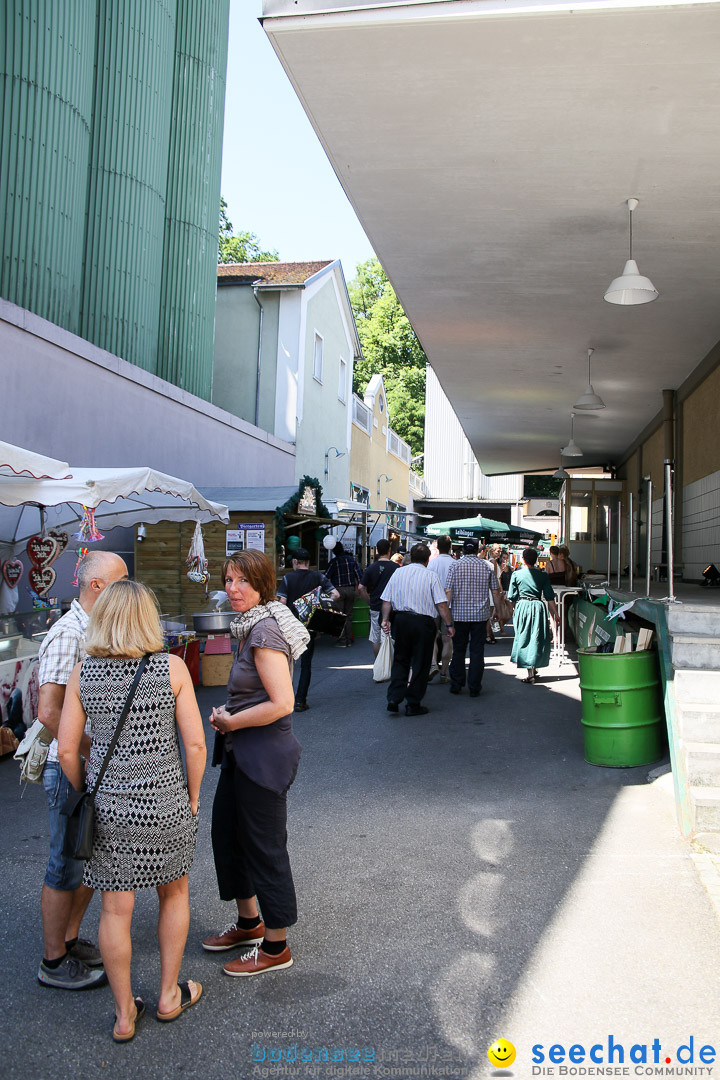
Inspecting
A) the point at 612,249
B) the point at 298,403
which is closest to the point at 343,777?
the point at 612,249

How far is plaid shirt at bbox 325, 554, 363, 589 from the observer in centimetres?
1480

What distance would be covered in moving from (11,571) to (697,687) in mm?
6731

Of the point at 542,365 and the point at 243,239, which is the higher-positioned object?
the point at 243,239

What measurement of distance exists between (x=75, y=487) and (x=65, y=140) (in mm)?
6178

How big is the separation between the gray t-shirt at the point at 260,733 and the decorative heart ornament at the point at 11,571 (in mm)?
6091

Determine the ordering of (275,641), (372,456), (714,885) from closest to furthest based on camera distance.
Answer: (275,641) → (714,885) → (372,456)

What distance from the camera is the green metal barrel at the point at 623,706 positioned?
6453mm

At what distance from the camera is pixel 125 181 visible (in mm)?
13258

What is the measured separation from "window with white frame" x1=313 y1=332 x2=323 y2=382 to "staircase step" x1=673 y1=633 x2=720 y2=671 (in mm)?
17819

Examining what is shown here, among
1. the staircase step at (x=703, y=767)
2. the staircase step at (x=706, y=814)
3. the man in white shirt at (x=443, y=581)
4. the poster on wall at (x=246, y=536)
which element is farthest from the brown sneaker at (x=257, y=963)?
the poster on wall at (x=246, y=536)

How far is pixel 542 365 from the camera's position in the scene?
549 inches

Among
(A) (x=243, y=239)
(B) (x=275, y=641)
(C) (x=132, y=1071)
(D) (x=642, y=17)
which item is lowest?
(C) (x=132, y=1071)

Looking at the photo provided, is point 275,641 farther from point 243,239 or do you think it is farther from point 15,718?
point 243,239

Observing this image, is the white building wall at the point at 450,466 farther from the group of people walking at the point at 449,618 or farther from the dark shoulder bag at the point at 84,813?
the dark shoulder bag at the point at 84,813
